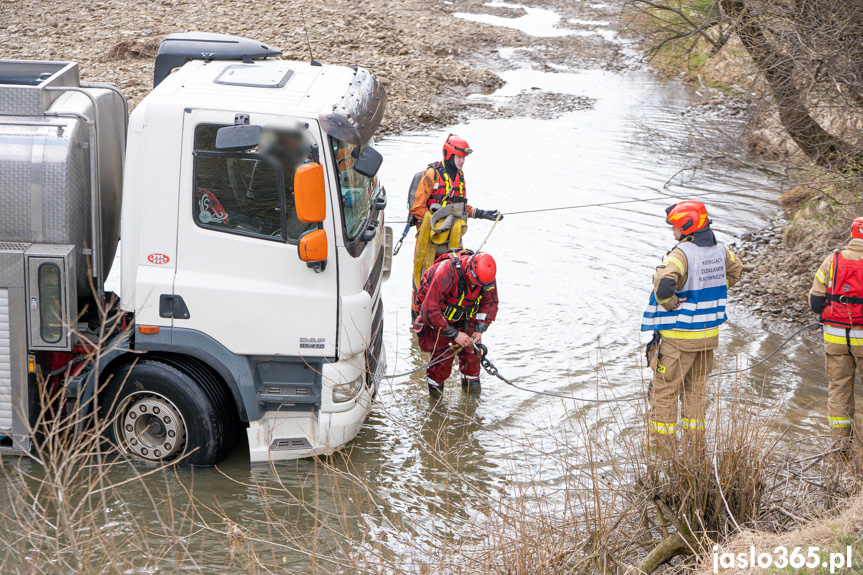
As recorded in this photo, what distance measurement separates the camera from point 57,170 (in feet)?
17.1

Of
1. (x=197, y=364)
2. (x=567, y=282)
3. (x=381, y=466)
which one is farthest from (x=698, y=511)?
(x=567, y=282)

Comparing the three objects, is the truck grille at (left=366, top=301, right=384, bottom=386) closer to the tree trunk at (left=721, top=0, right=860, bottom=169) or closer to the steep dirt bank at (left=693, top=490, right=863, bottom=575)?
the steep dirt bank at (left=693, top=490, right=863, bottom=575)

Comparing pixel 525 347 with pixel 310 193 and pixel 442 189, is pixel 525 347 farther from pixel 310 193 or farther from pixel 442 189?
pixel 310 193

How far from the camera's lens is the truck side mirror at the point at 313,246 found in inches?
205

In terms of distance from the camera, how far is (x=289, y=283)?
5.48 meters

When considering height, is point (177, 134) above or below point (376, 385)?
above

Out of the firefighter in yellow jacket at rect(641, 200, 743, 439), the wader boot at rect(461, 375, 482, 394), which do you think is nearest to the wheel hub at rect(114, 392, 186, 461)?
the wader boot at rect(461, 375, 482, 394)

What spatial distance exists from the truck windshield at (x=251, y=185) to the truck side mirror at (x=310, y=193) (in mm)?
300

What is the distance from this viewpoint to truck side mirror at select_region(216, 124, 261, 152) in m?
5.11

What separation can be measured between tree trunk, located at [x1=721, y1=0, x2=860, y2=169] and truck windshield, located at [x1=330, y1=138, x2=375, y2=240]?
5.66 metres

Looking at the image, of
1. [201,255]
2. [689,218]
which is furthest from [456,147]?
[201,255]

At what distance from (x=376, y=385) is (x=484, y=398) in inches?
55.6

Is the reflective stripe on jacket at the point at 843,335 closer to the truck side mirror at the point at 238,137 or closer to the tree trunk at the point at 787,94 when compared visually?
the tree trunk at the point at 787,94

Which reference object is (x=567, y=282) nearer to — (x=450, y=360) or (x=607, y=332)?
(x=607, y=332)
